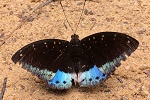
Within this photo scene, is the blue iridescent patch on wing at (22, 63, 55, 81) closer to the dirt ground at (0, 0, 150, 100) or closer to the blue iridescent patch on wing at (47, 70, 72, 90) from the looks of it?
the blue iridescent patch on wing at (47, 70, 72, 90)

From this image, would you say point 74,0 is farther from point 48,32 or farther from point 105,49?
point 105,49

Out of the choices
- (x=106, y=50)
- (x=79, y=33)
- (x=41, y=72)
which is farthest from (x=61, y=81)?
(x=79, y=33)

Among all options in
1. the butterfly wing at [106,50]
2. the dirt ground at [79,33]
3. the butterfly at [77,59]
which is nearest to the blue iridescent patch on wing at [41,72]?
the butterfly at [77,59]

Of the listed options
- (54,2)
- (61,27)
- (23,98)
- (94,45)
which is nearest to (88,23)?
(61,27)

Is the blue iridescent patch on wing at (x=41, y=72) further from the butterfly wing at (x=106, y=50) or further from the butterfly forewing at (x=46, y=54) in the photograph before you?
the butterfly wing at (x=106, y=50)

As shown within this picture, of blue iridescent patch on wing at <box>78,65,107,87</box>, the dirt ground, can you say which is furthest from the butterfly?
the dirt ground

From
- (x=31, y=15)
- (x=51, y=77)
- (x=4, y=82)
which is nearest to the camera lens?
(x=51, y=77)
